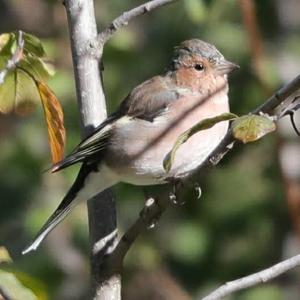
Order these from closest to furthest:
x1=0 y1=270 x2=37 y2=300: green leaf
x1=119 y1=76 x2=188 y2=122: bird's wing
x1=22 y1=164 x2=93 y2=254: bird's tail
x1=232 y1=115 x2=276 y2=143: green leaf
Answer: x1=0 y1=270 x2=37 y2=300: green leaf → x1=232 y1=115 x2=276 y2=143: green leaf → x1=22 y1=164 x2=93 y2=254: bird's tail → x1=119 y1=76 x2=188 y2=122: bird's wing

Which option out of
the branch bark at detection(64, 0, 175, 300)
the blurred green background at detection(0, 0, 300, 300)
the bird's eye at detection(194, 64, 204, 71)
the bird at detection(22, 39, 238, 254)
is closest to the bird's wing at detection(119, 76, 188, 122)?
the bird at detection(22, 39, 238, 254)

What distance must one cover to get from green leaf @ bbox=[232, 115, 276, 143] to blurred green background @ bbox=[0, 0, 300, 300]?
350 cm

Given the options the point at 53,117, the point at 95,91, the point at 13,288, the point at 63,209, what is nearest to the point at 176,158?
the point at 63,209

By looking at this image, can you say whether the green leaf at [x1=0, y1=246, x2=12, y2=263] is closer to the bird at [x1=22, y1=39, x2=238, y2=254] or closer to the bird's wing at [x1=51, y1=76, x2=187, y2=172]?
the bird at [x1=22, y1=39, x2=238, y2=254]

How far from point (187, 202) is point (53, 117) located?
3.48m

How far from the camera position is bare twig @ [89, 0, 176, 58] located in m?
3.11

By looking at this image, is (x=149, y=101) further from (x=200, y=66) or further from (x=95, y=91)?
(x=95, y=91)

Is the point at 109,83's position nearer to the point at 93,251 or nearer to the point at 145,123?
the point at 145,123

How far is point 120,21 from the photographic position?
3139 mm

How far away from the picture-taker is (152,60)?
6531mm

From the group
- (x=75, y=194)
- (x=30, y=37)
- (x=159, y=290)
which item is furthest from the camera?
(x=159, y=290)

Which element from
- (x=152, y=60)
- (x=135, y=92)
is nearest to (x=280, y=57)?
(x=152, y=60)

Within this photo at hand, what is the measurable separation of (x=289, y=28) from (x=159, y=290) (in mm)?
1925

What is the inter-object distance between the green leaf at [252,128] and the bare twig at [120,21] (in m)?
0.69
